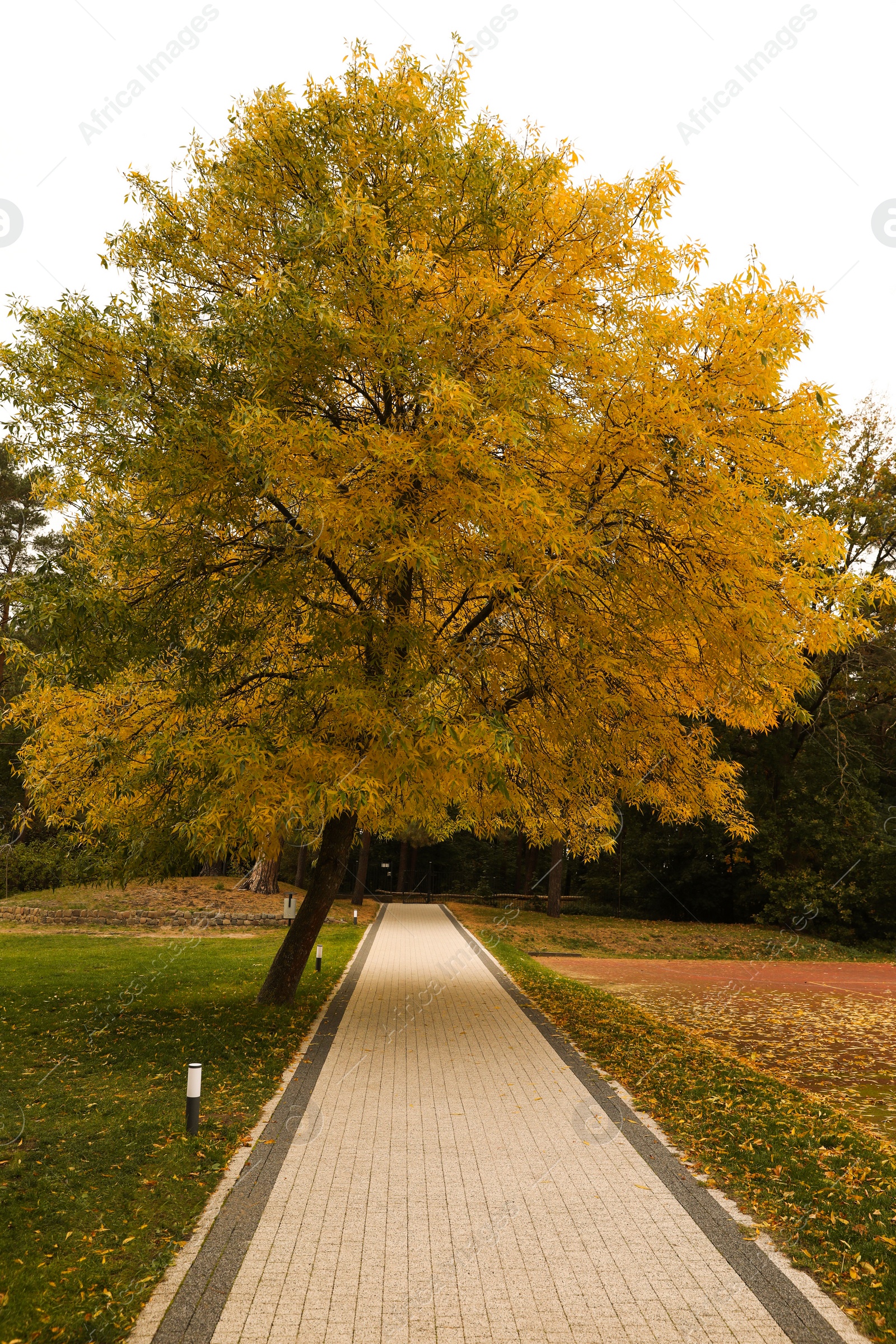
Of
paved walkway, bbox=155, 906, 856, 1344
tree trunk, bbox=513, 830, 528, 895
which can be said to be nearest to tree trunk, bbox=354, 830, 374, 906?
tree trunk, bbox=513, 830, 528, 895

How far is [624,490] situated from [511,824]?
7454 millimetres

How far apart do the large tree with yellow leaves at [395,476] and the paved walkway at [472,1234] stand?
2565 mm

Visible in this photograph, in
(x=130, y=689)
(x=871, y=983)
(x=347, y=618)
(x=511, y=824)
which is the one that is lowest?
(x=871, y=983)

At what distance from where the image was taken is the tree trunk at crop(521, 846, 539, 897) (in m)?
39.2

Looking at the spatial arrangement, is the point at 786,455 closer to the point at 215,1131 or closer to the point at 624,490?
the point at 624,490

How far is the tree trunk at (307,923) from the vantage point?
1128cm

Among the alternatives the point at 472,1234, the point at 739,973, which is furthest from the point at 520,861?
the point at 472,1234

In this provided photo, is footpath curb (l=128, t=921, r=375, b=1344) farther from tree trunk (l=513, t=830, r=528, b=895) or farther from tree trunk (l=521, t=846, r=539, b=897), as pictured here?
tree trunk (l=513, t=830, r=528, b=895)

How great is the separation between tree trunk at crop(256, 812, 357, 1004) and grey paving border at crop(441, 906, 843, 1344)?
3830 millimetres

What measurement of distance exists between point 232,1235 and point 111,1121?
2.39 meters

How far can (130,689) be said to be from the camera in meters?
9.45

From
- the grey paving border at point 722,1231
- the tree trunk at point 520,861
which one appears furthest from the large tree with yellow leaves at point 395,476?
the tree trunk at point 520,861

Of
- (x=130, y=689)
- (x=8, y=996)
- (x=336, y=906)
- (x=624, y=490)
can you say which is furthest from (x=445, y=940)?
(x=624, y=490)

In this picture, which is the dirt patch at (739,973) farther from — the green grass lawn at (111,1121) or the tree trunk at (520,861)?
the tree trunk at (520,861)
